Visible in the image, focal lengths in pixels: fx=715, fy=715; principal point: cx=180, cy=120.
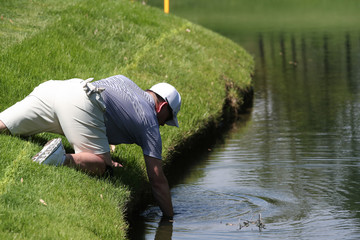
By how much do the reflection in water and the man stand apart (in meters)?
0.59

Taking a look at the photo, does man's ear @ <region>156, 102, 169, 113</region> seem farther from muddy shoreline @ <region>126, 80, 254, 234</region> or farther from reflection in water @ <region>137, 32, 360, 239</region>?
reflection in water @ <region>137, 32, 360, 239</region>

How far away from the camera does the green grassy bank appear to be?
5426 millimetres

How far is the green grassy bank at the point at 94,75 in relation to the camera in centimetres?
543

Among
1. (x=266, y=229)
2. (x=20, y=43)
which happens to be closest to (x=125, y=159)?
(x=266, y=229)

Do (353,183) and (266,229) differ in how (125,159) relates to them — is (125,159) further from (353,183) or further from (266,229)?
(353,183)

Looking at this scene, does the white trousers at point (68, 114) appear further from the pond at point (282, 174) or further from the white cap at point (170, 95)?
the pond at point (282, 174)

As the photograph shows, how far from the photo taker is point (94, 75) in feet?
31.1

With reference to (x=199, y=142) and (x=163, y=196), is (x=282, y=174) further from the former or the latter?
(x=163, y=196)

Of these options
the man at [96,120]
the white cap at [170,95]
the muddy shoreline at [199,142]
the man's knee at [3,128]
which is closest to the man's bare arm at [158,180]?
the man at [96,120]

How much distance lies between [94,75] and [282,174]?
2921 millimetres

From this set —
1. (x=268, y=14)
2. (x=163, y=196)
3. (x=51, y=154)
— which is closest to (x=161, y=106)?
(x=163, y=196)

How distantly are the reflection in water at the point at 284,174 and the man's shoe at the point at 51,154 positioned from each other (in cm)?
103

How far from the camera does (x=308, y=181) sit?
7840 mm

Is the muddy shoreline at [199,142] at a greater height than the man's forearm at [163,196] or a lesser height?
lesser
